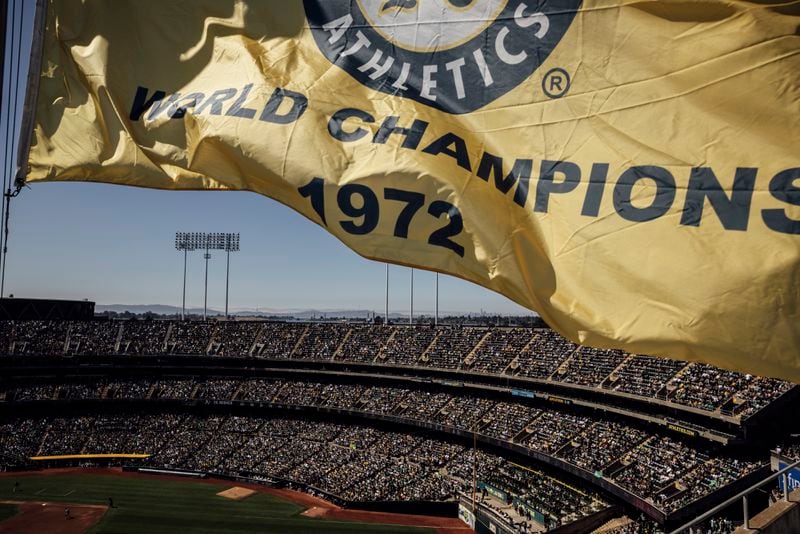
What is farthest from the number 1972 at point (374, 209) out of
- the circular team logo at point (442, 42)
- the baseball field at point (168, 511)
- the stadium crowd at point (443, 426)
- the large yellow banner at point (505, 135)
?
the baseball field at point (168, 511)

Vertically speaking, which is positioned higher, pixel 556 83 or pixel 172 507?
pixel 556 83

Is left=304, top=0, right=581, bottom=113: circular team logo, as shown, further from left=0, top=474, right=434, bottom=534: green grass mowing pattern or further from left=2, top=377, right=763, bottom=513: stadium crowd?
left=0, top=474, right=434, bottom=534: green grass mowing pattern

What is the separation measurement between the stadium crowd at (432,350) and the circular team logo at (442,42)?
99.6 feet

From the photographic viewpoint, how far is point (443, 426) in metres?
42.4

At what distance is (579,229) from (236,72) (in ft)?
11.4

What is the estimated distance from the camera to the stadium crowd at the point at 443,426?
1134 inches

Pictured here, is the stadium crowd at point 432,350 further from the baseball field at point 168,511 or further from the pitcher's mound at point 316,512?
the pitcher's mound at point 316,512

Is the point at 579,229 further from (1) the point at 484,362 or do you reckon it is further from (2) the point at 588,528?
(1) the point at 484,362

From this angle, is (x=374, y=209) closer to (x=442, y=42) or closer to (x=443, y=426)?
(x=442, y=42)

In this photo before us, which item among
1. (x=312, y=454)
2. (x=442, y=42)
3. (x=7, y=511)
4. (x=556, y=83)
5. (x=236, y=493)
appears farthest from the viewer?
(x=312, y=454)

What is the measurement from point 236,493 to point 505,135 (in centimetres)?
4249

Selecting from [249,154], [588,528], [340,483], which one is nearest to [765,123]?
[249,154]

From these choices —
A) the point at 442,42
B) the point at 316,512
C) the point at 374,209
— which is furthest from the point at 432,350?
the point at 442,42

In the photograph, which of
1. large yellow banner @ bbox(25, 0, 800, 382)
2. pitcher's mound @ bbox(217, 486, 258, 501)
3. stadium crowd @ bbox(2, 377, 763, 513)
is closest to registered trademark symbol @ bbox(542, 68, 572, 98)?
large yellow banner @ bbox(25, 0, 800, 382)
